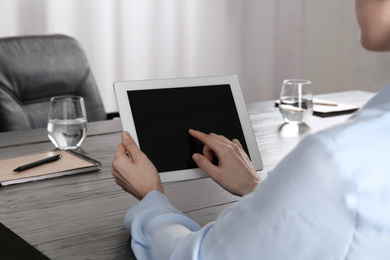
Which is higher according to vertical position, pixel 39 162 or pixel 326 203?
pixel 326 203

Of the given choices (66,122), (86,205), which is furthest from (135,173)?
(66,122)

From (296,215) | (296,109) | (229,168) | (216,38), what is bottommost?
(216,38)

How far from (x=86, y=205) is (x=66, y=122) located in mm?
445

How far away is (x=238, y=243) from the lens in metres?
0.69

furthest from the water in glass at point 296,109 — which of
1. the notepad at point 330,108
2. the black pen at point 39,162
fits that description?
the black pen at point 39,162

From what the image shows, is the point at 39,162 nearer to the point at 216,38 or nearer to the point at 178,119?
the point at 178,119

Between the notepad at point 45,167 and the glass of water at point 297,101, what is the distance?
0.75 metres

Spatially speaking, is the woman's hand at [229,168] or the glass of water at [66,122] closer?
the woman's hand at [229,168]

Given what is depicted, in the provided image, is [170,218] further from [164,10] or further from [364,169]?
[164,10]

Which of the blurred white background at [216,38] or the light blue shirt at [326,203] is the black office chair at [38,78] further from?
the light blue shirt at [326,203]

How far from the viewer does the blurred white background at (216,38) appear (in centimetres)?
353

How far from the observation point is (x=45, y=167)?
1.48m

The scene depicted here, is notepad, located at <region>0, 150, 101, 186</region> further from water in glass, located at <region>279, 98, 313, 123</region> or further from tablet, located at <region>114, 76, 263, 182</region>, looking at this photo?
water in glass, located at <region>279, 98, 313, 123</region>

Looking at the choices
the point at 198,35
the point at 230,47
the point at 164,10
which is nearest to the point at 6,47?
the point at 164,10
